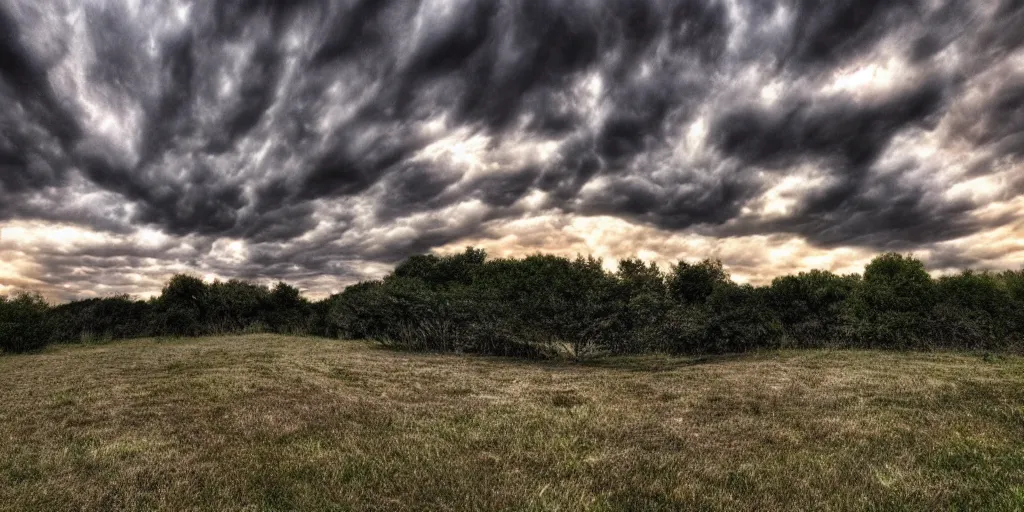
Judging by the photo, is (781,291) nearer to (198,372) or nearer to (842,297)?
(842,297)

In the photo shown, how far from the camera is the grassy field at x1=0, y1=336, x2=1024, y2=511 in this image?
7.26 metres

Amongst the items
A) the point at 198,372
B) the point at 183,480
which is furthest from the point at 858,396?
the point at 198,372

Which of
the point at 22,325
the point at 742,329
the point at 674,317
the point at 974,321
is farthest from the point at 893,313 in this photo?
the point at 22,325

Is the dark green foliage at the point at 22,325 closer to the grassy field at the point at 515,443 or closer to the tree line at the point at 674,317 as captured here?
the tree line at the point at 674,317

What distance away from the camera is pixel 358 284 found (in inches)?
3159

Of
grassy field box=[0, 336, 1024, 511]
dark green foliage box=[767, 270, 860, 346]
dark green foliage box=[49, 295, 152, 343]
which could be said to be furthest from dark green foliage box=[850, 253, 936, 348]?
dark green foliage box=[49, 295, 152, 343]

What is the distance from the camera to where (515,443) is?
396 inches

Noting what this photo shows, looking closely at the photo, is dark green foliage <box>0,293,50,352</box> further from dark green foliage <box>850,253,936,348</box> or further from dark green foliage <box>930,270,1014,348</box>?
dark green foliage <box>930,270,1014,348</box>

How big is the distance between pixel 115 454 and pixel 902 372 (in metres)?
26.7

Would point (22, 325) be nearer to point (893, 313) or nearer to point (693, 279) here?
point (893, 313)

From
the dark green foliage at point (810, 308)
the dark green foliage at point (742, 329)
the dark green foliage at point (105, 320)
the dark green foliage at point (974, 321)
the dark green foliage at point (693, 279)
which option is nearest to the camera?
the dark green foliage at point (974, 321)

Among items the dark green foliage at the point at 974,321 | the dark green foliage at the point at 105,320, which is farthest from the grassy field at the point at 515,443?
the dark green foliage at the point at 105,320

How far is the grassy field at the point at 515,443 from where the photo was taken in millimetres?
7262

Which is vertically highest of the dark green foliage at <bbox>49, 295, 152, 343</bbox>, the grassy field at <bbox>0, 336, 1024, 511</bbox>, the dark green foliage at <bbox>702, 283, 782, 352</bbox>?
the dark green foliage at <bbox>49, 295, 152, 343</bbox>
